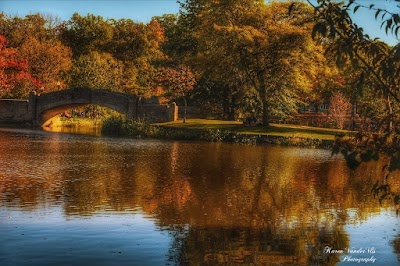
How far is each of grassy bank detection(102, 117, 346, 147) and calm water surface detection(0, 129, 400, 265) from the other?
17606 mm

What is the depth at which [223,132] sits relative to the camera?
148 feet

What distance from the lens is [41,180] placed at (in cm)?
1844

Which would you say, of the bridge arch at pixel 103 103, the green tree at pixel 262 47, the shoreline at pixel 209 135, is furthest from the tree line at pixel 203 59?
the shoreline at pixel 209 135

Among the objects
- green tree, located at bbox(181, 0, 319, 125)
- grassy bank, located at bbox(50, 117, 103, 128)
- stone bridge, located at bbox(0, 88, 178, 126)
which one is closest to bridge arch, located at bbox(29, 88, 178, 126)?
stone bridge, located at bbox(0, 88, 178, 126)

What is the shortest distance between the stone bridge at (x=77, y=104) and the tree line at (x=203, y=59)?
2736 millimetres

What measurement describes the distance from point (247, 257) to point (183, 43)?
60711mm

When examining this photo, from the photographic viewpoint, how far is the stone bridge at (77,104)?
5584 centimetres

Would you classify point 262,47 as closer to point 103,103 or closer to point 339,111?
point 339,111

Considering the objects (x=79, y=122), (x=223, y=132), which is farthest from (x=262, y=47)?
(x=79, y=122)

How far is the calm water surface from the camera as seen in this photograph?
983 cm

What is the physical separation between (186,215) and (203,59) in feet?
127

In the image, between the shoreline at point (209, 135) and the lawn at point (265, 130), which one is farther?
the lawn at point (265, 130)

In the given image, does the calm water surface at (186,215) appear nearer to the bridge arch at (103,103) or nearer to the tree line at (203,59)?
the tree line at (203,59)

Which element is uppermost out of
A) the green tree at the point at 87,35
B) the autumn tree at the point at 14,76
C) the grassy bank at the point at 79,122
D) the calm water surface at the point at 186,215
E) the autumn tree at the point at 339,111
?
the green tree at the point at 87,35
